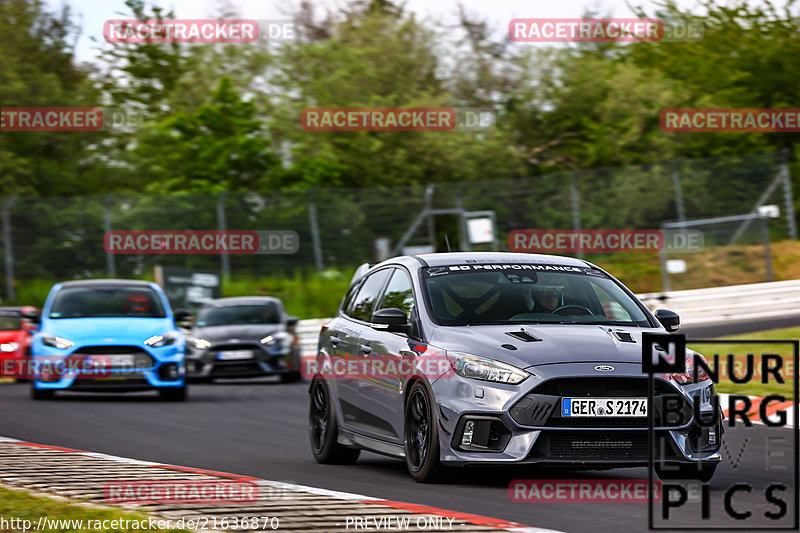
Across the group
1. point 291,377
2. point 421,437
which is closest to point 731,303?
point 291,377

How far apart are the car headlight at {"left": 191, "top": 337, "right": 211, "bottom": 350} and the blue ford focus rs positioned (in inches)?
144

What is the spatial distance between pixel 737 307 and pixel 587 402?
20373 millimetres

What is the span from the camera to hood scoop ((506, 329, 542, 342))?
8984mm

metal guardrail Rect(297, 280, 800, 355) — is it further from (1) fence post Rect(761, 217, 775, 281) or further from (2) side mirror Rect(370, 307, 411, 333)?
(2) side mirror Rect(370, 307, 411, 333)

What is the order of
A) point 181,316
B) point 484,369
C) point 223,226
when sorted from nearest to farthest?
1. point 484,369
2. point 181,316
3. point 223,226

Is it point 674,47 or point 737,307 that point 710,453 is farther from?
point 674,47

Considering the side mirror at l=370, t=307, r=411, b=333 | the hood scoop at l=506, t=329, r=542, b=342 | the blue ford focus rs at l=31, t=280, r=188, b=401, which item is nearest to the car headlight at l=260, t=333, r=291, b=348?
the blue ford focus rs at l=31, t=280, r=188, b=401

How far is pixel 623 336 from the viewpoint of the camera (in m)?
9.14

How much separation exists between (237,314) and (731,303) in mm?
9993

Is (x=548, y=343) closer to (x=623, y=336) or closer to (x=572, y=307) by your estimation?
(x=623, y=336)

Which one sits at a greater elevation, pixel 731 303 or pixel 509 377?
pixel 731 303

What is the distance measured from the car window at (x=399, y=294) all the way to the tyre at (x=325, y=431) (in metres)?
1.06

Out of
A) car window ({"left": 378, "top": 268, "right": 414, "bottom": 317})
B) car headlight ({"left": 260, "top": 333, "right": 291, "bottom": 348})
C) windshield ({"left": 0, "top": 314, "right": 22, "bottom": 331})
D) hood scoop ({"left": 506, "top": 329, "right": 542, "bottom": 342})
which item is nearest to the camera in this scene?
hood scoop ({"left": 506, "top": 329, "right": 542, "bottom": 342})

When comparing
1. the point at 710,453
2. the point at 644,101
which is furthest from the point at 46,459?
the point at 644,101
